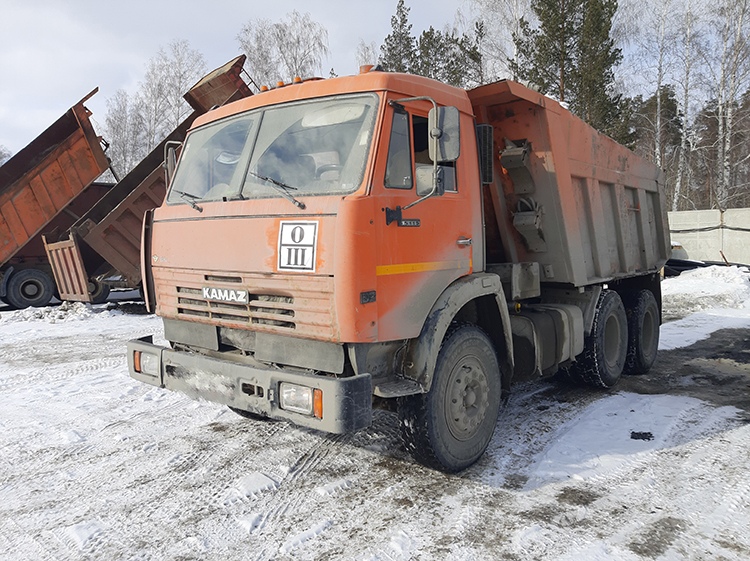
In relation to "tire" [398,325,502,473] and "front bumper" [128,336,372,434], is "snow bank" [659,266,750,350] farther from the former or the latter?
"front bumper" [128,336,372,434]

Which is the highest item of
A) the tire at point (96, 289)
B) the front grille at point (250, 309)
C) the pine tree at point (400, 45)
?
the pine tree at point (400, 45)

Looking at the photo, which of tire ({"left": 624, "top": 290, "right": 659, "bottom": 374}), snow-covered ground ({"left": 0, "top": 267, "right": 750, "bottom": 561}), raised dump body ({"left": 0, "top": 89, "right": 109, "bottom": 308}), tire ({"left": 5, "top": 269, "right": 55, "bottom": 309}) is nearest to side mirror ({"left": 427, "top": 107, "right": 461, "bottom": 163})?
snow-covered ground ({"left": 0, "top": 267, "right": 750, "bottom": 561})

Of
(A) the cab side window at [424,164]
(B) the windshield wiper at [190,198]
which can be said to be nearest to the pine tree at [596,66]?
(A) the cab side window at [424,164]

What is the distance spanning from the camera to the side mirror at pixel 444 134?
3535 mm

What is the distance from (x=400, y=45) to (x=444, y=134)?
26.0 metres

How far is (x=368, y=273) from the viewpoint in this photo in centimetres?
331

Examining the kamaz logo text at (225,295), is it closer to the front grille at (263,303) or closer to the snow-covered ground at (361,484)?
the front grille at (263,303)

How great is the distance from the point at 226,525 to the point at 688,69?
97.6 feet

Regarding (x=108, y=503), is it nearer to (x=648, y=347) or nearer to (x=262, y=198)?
(x=262, y=198)

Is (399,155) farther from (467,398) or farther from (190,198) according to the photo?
(467,398)

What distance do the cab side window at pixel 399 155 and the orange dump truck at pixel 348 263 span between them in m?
0.01

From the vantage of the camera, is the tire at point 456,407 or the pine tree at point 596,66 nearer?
the tire at point 456,407

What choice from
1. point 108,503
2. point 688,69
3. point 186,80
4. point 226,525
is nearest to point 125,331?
point 108,503

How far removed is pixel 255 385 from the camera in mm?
3516
